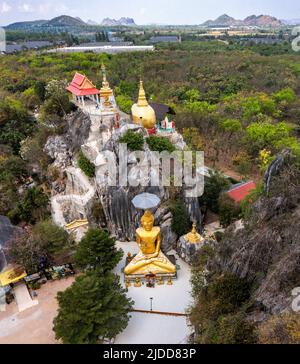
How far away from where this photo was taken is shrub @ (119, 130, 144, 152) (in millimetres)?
22812

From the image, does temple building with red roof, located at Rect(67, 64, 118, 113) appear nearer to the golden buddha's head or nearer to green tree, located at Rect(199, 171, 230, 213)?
green tree, located at Rect(199, 171, 230, 213)

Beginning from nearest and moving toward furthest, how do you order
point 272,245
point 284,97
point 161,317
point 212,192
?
1. point 272,245
2. point 161,317
3. point 212,192
4. point 284,97

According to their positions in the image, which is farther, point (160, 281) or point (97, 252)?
point (160, 281)

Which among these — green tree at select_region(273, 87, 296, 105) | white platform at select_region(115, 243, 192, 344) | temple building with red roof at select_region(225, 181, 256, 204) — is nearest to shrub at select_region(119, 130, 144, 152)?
temple building with red roof at select_region(225, 181, 256, 204)

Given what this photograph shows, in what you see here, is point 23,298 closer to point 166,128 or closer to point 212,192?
point 212,192

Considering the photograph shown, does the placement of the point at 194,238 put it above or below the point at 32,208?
above

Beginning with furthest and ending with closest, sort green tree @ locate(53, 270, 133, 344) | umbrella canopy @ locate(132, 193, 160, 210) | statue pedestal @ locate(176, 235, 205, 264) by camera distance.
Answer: statue pedestal @ locate(176, 235, 205, 264) < umbrella canopy @ locate(132, 193, 160, 210) < green tree @ locate(53, 270, 133, 344)

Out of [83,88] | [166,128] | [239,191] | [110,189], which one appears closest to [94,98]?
[83,88]

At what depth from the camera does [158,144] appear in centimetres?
2412

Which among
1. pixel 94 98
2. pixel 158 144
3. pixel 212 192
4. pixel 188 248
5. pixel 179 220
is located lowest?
pixel 188 248

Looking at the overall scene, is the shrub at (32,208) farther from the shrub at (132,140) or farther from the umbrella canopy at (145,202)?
the umbrella canopy at (145,202)

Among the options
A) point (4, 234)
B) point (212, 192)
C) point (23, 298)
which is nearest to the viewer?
point (23, 298)

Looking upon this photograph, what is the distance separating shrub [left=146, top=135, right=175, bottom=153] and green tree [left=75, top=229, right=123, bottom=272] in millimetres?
7877

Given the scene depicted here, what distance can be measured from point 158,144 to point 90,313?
42.7 feet
